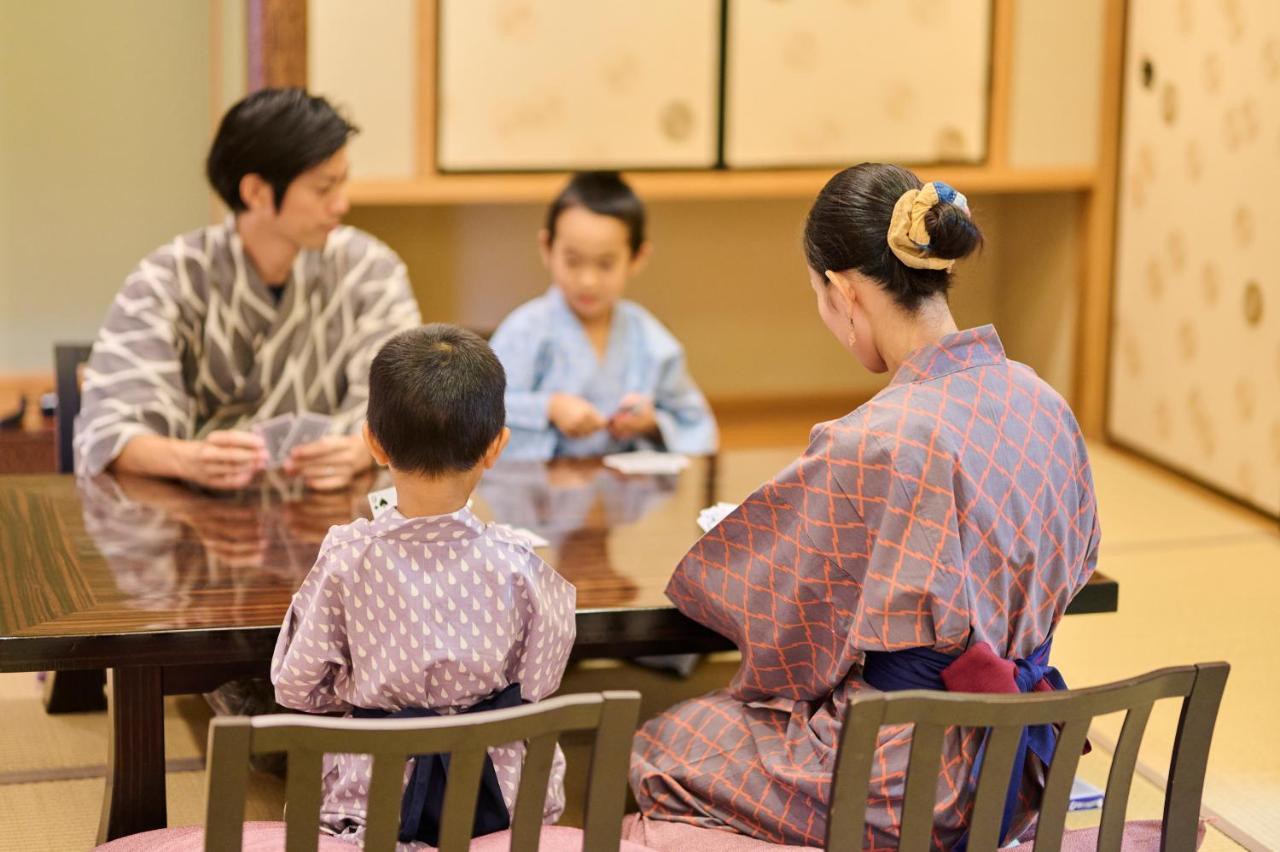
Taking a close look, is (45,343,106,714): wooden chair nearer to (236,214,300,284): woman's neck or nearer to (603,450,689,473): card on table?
(236,214,300,284): woman's neck

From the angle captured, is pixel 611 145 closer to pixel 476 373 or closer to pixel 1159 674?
pixel 476 373

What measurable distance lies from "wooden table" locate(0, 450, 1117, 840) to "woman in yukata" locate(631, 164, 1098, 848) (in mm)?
178

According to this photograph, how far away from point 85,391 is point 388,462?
121cm

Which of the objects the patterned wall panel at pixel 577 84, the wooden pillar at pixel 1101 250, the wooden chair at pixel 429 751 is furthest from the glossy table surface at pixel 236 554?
the wooden pillar at pixel 1101 250

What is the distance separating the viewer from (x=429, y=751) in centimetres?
155

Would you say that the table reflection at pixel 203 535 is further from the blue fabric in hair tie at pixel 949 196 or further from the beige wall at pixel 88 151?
the beige wall at pixel 88 151

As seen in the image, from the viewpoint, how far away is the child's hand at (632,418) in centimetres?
340

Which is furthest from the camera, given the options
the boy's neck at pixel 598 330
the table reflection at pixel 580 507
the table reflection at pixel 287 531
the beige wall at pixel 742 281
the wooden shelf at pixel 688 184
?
the beige wall at pixel 742 281

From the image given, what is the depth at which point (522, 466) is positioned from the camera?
3086 millimetres

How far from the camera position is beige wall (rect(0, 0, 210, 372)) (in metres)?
4.89

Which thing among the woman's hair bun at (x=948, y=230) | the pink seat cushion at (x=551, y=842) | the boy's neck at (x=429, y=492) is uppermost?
the woman's hair bun at (x=948, y=230)

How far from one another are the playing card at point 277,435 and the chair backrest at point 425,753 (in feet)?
5.26

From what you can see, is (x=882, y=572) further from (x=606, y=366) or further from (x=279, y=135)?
(x=606, y=366)

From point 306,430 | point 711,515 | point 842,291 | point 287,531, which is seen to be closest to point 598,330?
point 306,430
